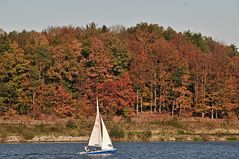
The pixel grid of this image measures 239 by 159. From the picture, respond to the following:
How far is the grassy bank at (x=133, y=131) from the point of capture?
82.0 m

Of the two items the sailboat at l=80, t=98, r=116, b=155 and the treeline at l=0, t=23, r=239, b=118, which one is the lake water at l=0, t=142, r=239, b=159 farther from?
the treeline at l=0, t=23, r=239, b=118

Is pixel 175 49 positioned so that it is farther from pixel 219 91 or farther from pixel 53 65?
pixel 53 65

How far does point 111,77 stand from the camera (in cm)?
11038

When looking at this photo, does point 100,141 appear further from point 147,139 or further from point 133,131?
point 133,131

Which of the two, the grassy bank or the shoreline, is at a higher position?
the grassy bank

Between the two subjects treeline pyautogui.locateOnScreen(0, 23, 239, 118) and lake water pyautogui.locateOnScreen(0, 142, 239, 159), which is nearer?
lake water pyautogui.locateOnScreen(0, 142, 239, 159)

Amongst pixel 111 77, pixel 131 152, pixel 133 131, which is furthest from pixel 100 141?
pixel 111 77

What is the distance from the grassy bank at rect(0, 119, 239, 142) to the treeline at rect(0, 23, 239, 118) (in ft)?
35.3

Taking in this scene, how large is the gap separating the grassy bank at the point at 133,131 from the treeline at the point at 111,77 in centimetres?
1076

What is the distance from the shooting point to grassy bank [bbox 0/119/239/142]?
82.0m

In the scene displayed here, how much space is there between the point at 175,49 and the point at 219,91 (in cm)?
1443

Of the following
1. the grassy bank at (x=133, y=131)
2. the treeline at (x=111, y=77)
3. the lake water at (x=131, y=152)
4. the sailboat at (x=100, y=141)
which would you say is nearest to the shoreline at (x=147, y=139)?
the grassy bank at (x=133, y=131)

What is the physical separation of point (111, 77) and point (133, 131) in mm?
23269

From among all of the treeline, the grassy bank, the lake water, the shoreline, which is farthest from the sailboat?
the treeline
